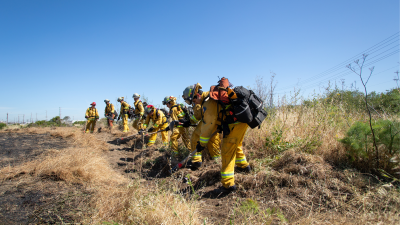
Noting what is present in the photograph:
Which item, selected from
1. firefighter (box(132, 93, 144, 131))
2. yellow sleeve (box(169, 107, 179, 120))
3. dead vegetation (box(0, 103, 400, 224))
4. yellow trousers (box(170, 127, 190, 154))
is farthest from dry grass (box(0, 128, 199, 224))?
firefighter (box(132, 93, 144, 131))

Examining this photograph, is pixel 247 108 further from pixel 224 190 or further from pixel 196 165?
pixel 196 165

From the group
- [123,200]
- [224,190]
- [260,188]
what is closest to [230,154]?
[224,190]

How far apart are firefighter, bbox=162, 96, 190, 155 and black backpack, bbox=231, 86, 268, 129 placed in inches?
104

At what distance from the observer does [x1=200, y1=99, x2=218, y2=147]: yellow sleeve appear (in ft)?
10.3

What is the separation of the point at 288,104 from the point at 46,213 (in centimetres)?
509

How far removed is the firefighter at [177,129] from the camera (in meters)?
5.50

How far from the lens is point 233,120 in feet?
10.5

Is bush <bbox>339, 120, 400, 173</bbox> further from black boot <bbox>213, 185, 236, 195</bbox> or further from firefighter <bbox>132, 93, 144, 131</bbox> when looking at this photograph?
firefighter <bbox>132, 93, 144, 131</bbox>

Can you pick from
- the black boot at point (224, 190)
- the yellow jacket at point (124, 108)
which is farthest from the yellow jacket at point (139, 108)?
the black boot at point (224, 190)

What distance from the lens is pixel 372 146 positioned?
9.94ft

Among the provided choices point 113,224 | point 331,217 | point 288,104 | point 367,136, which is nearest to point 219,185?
point 331,217

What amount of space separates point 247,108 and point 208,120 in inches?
25.1

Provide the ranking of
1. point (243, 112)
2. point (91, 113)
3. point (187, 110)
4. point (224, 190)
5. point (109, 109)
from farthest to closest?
point (109, 109), point (91, 113), point (187, 110), point (224, 190), point (243, 112)

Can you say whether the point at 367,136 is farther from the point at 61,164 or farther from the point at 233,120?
the point at 61,164
